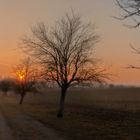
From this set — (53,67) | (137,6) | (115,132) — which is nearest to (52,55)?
(53,67)

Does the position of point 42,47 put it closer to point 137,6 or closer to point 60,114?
point 60,114

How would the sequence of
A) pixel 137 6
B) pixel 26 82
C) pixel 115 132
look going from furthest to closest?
pixel 26 82 < pixel 115 132 < pixel 137 6

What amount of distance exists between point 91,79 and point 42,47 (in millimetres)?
4722

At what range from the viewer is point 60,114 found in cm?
3522

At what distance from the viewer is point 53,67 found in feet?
116

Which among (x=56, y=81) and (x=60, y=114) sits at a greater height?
(x=56, y=81)

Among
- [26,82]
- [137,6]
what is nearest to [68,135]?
[137,6]

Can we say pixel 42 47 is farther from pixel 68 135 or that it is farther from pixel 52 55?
pixel 68 135

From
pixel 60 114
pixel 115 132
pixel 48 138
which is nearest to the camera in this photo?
pixel 48 138

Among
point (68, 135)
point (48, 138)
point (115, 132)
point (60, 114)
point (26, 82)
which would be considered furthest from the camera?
point (26, 82)

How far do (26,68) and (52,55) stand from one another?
40.7 m

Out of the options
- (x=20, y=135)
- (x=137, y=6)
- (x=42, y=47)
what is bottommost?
(x=20, y=135)

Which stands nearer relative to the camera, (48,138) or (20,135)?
(48,138)

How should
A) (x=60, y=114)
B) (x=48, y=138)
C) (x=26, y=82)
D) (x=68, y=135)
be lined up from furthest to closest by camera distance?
(x=26, y=82), (x=60, y=114), (x=68, y=135), (x=48, y=138)
